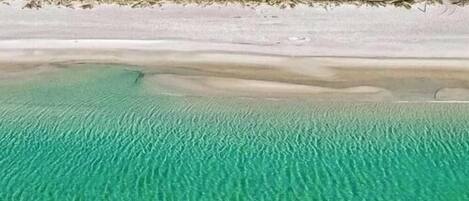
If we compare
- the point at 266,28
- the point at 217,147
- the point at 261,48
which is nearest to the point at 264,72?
the point at 261,48

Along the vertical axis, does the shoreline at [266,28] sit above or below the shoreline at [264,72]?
above

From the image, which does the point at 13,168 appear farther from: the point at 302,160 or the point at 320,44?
the point at 320,44

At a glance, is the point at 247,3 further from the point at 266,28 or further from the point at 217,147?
the point at 217,147

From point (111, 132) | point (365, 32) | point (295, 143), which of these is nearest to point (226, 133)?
point (295, 143)

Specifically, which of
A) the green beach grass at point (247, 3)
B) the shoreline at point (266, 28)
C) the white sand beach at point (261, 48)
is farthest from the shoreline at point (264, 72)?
the green beach grass at point (247, 3)

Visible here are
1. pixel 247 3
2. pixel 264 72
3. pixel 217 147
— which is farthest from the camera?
pixel 247 3

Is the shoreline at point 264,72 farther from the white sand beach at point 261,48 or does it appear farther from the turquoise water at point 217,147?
the turquoise water at point 217,147

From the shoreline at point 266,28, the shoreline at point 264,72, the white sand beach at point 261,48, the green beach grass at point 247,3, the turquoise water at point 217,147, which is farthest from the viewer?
the green beach grass at point 247,3

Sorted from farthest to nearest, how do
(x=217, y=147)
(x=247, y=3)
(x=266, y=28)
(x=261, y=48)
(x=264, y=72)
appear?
(x=247, y=3), (x=266, y=28), (x=261, y=48), (x=264, y=72), (x=217, y=147)

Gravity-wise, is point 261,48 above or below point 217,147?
above
